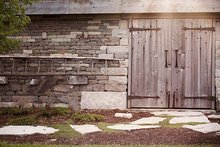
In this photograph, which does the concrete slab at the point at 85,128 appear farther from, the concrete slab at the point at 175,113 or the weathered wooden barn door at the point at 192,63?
the weathered wooden barn door at the point at 192,63

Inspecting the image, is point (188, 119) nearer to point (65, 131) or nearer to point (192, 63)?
point (192, 63)

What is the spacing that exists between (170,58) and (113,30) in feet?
5.63

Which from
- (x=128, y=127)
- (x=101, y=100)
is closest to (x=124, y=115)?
(x=101, y=100)

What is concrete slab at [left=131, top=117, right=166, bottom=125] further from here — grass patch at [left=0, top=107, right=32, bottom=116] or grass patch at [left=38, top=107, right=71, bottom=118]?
grass patch at [left=0, top=107, right=32, bottom=116]

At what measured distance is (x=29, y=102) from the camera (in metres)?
8.96

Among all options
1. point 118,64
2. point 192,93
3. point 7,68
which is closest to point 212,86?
point 192,93

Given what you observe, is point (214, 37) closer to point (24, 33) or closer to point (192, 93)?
point (192, 93)

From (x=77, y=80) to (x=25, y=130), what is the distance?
8.94ft

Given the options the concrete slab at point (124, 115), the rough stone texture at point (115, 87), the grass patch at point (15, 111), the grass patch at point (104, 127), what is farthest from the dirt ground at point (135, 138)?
the rough stone texture at point (115, 87)

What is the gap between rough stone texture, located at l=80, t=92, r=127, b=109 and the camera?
8875 mm

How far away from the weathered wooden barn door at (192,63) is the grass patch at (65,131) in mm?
3345

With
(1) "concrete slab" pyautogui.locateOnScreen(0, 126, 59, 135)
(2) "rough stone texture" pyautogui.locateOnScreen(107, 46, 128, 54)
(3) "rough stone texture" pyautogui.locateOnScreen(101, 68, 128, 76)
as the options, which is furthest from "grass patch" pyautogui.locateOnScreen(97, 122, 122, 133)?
(2) "rough stone texture" pyautogui.locateOnScreen(107, 46, 128, 54)

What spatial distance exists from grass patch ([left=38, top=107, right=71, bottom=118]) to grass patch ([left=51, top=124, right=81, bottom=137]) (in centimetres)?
100

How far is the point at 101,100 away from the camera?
888 centimetres
